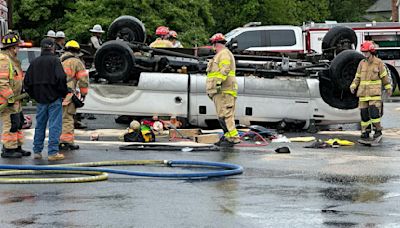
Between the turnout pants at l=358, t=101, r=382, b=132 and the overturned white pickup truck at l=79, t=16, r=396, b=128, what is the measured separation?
1048mm

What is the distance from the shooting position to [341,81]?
50.6 feet

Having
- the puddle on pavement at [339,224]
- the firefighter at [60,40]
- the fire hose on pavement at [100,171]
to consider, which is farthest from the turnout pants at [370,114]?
the puddle on pavement at [339,224]

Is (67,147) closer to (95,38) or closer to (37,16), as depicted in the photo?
(95,38)

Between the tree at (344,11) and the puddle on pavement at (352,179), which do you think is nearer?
the puddle on pavement at (352,179)

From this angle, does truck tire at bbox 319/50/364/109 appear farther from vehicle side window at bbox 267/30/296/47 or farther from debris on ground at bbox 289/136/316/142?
vehicle side window at bbox 267/30/296/47

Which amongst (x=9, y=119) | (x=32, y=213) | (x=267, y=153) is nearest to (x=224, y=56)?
(x=267, y=153)

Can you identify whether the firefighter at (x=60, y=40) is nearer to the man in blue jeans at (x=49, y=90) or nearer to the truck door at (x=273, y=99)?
the truck door at (x=273, y=99)

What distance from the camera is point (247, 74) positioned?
16266 mm

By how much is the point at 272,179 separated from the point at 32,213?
3165 mm

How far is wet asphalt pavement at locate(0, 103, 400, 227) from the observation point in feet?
24.1

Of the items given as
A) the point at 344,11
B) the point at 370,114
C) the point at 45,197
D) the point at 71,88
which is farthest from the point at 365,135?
the point at 344,11

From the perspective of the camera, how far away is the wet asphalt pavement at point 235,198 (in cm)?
735

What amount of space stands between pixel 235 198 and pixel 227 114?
208 inches

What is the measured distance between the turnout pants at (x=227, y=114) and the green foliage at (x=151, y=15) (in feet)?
64.2
